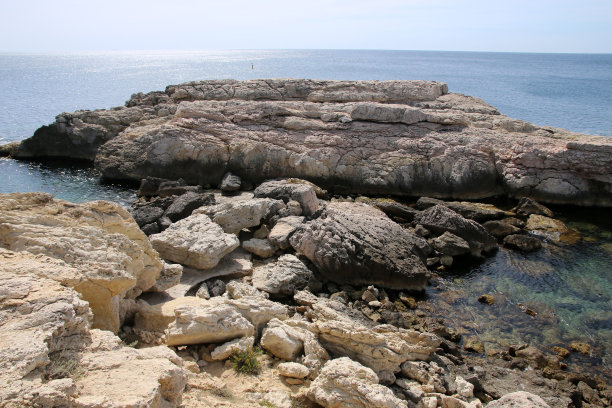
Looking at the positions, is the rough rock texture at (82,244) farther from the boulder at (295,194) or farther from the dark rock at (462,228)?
the dark rock at (462,228)

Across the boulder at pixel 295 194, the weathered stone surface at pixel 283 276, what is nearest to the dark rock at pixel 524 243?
the boulder at pixel 295 194

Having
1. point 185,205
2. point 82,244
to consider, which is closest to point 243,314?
point 82,244

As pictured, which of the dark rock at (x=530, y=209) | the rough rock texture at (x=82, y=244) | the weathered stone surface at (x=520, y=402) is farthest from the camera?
the dark rock at (x=530, y=209)

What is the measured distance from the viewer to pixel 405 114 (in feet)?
85.2

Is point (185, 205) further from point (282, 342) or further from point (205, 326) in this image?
point (282, 342)

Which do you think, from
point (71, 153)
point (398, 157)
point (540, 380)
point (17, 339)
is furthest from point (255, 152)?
point (17, 339)

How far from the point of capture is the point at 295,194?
18594 millimetres

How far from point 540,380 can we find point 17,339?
11.2m

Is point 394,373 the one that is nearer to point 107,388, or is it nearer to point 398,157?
point 107,388

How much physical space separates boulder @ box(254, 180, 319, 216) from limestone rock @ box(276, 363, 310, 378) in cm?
1013

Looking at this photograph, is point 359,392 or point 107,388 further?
point 359,392

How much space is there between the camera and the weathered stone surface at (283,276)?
12.9 metres

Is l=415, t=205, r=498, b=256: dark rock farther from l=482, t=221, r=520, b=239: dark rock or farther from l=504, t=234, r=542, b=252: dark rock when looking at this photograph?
l=482, t=221, r=520, b=239: dark rock

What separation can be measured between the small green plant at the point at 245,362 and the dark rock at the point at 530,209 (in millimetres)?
17679
